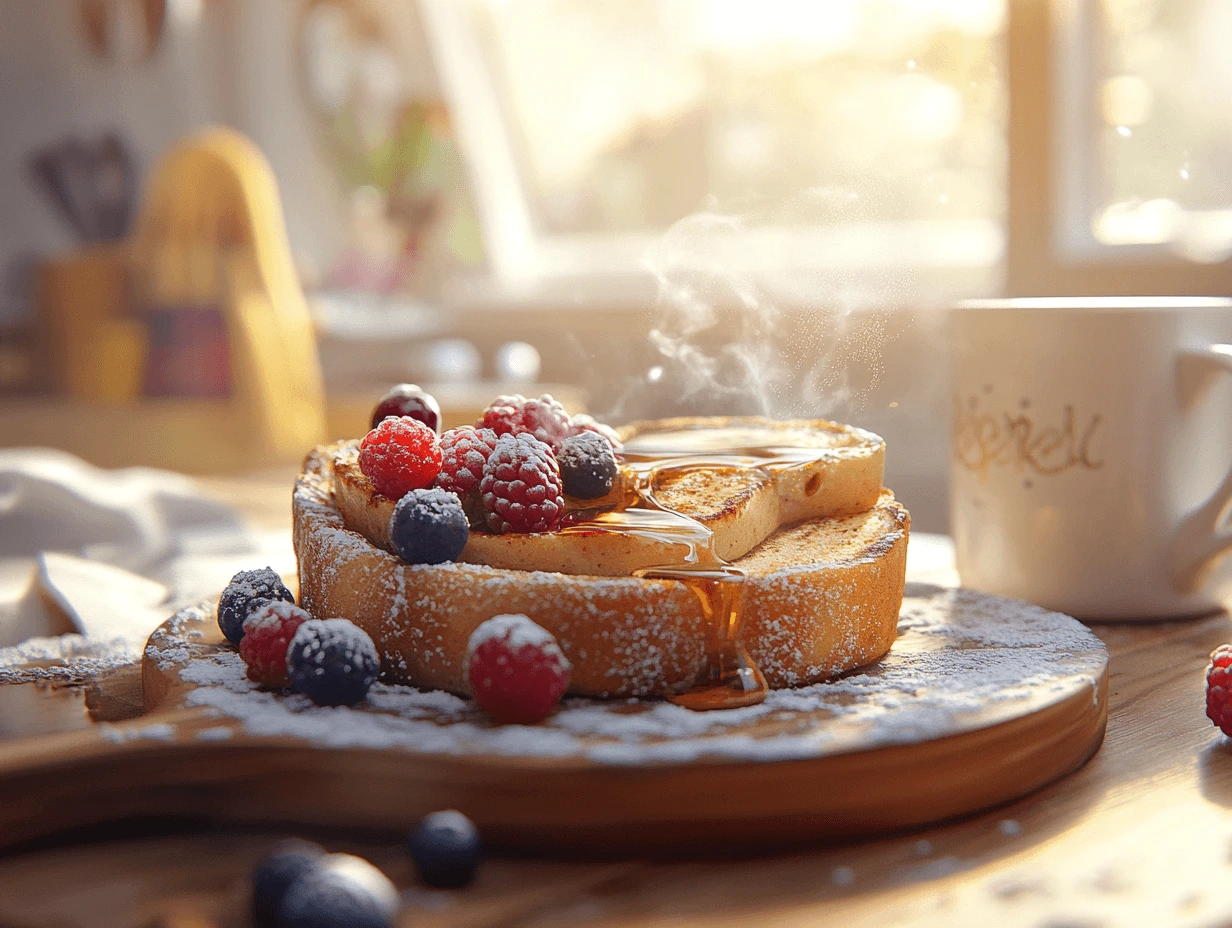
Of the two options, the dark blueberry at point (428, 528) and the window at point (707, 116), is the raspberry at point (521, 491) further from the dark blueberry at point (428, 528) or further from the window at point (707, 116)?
the window at point (707, 116)

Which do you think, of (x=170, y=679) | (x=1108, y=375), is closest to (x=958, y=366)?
(x=1108, y=375)

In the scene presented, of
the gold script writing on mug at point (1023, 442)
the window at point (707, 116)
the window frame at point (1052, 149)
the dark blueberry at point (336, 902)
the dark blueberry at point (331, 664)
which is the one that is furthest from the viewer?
the window at point (707, 116)

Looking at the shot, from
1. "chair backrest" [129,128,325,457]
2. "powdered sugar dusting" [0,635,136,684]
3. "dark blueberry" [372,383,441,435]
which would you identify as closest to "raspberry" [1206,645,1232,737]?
"dark blueberry" [372,383,441,435]

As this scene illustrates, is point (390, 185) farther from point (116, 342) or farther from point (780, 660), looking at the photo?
point (780, 660)

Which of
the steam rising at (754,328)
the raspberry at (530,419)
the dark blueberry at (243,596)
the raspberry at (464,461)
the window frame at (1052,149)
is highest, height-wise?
the window frame at (1052,149)

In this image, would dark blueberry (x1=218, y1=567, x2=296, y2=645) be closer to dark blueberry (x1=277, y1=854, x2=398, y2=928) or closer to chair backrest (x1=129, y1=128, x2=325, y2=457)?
dark blueberry (x1=277, y1=854, x2=398, y2=928)

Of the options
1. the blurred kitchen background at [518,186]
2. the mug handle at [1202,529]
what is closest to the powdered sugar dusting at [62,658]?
the blurred kitchen background at [518,186]

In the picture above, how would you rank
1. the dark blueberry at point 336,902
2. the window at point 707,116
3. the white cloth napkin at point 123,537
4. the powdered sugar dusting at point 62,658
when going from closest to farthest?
1. the dark blueberry at point 336,902
2. the powdered sugar dusting at point 62,658
3. the white cloth napkin at point 123,537
4. the window at point 707,116

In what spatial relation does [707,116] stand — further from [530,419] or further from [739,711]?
[739,711]
